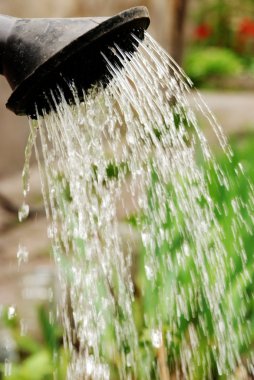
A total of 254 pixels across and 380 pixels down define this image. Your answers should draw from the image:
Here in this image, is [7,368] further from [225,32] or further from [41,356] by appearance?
[225,32]

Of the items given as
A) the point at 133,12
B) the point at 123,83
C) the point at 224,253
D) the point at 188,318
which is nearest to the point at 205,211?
the point at 224,253

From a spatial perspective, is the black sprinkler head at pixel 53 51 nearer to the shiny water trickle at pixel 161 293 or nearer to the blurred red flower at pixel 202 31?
the shiny water trickle at pixel 161 293

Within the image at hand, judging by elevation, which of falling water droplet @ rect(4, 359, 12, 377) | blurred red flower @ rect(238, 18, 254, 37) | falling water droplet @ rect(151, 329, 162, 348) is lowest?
blurred red flower @ rect(238, 18, 254, 37)

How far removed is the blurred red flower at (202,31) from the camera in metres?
11.0

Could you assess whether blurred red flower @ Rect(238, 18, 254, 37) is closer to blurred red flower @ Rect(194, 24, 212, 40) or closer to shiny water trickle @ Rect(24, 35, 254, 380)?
blurred red flower @ Rect(194, 24, 212, 40)

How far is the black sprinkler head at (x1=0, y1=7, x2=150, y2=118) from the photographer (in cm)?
134

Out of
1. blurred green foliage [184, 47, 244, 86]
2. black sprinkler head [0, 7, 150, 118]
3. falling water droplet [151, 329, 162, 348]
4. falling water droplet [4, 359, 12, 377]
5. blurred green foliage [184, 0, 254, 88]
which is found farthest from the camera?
blurred green foliage [184, 0, 254, 88]

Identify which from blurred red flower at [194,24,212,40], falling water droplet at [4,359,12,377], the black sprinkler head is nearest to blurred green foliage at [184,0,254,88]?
blurred red flower at [194,24,212,40]

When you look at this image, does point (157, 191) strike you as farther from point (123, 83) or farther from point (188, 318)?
point (123, 83)

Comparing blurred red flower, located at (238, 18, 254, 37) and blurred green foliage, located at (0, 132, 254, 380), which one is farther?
blurred red flower, located at (238, 18, 254, 37)

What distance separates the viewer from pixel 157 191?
257 centimetres

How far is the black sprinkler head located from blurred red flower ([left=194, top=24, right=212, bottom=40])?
9.75 m

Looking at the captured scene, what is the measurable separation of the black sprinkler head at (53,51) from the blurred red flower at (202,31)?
9750mm

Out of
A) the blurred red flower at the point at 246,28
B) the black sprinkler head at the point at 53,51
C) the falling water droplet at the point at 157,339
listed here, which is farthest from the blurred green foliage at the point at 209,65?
the black sprinkler head at the point at 53,51
